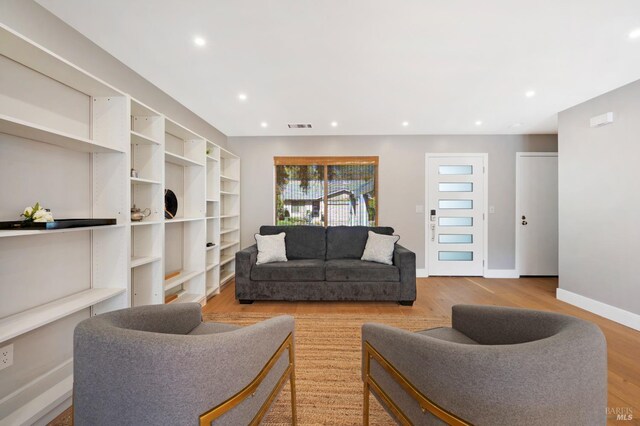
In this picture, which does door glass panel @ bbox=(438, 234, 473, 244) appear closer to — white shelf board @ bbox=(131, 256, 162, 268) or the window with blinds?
the window with blinds

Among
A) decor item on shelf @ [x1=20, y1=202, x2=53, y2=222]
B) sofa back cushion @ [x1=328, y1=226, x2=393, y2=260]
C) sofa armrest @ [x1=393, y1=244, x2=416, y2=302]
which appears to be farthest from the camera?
sofa back cushion @ [x1=328, y1=226, x2=393, y2=260]

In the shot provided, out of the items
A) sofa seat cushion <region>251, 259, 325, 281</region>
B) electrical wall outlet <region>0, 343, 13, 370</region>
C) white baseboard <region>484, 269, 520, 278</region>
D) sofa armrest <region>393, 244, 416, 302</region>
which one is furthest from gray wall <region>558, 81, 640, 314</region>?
electrical wall outlet <region>0, 343, 13, 370</region>

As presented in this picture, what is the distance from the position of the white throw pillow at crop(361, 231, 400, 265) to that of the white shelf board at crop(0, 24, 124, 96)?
→ 118 inches

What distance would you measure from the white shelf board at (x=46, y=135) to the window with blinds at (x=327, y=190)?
9.21 ft

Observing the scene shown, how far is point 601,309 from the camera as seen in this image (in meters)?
2.76

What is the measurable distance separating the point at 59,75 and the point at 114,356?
180 cm

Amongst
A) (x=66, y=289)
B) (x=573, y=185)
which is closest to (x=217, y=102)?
(x=66, y=289)

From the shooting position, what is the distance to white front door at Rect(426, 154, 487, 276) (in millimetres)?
4277

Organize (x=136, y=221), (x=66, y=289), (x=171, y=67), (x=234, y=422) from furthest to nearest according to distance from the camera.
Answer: (x=171, y=67) < (x=136, y=221) < (x=66, y=289) < (x=234, y=422)

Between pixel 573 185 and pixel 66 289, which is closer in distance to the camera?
pixel 66 289

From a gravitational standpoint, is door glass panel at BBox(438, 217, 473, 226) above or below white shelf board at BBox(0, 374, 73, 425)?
above

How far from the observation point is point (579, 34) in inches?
72.2

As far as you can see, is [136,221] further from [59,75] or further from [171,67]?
[171,67]

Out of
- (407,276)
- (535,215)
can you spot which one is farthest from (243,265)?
(535,215)
